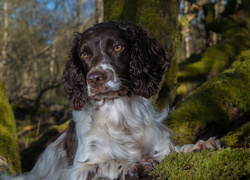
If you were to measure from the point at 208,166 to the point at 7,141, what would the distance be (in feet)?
11.8

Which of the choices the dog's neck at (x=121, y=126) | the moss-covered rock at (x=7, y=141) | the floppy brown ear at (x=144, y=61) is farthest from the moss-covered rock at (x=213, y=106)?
the moss-covered rock at (x=7, y=141)

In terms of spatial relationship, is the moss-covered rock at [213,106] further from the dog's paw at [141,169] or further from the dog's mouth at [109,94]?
the dog's paw at [141,169]

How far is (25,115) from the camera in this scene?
11625mm

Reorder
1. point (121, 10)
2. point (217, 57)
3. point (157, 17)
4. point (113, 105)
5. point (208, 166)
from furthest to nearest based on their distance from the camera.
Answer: point (217, 57) < point (121, 10) < point (157, 17) < point (113, 105) < point (208, 166)

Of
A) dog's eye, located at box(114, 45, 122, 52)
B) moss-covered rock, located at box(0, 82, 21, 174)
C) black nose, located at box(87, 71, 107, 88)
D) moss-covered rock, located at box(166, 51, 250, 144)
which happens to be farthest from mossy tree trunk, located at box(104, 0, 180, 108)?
moss-covered rock, located at box(0, 82, 21, 174)

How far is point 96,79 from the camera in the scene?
312 centimetres

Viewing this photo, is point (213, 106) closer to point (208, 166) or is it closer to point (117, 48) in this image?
point (117, 48)

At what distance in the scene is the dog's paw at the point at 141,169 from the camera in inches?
108

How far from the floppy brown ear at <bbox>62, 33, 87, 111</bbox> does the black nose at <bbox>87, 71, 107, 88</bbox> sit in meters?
0.60

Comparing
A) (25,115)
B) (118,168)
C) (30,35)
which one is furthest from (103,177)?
(30,35)

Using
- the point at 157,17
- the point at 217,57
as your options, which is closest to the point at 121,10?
the point at 157,17

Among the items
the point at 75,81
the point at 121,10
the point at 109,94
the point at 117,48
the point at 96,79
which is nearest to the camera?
the point at 96,79

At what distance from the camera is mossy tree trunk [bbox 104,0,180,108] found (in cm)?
542

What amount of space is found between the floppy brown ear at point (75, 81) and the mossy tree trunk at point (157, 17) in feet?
5.74
